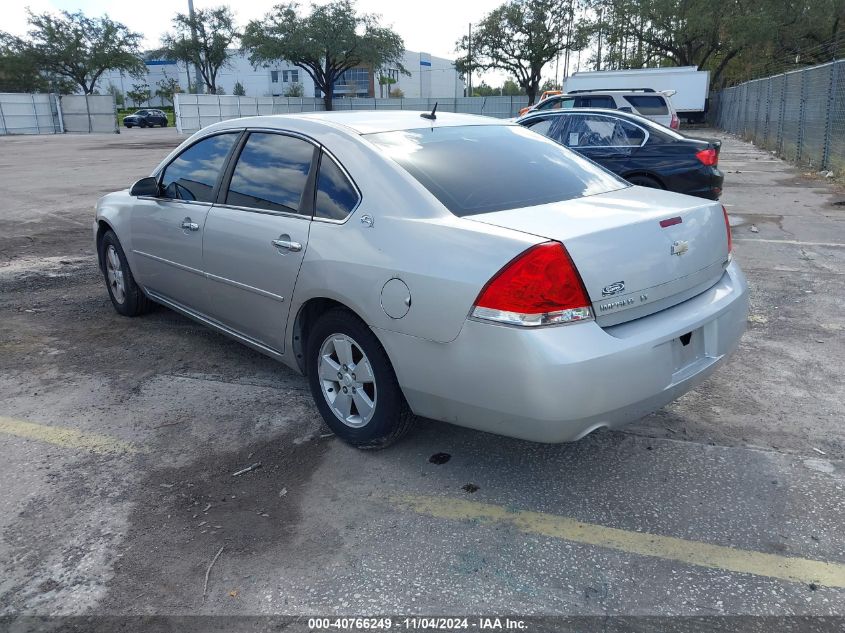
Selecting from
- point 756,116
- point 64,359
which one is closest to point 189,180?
point 64,359

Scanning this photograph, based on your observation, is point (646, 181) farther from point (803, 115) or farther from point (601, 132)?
point (803, 115)

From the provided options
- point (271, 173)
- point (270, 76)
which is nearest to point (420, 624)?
point (271, 173)

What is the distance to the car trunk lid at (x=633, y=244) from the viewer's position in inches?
108

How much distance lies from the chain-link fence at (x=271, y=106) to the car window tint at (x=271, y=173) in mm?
31346

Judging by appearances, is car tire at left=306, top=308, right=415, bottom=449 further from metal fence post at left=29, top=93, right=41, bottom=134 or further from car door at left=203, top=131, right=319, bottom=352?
metal fence post at left=29, top=93, right=41, bottom=134

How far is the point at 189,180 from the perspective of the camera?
4.57 m

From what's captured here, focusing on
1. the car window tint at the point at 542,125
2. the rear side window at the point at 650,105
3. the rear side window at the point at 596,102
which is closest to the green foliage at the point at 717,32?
the rear side window at the point at 650,105

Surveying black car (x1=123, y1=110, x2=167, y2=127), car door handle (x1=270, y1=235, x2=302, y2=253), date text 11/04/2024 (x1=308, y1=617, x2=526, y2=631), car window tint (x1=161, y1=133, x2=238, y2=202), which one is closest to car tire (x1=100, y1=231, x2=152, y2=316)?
car window tint (x1=161, y1=133, x2=238, y2=202)

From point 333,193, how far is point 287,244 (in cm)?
36

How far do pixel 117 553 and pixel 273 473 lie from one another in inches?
30.9

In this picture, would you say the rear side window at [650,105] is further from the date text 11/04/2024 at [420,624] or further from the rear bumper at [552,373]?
A: the date text 11/04/2024 at [420,624]

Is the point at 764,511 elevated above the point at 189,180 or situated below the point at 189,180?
below

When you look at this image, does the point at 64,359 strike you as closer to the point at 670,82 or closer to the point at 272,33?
the point at 670,82

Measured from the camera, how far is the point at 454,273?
2.78 metres
